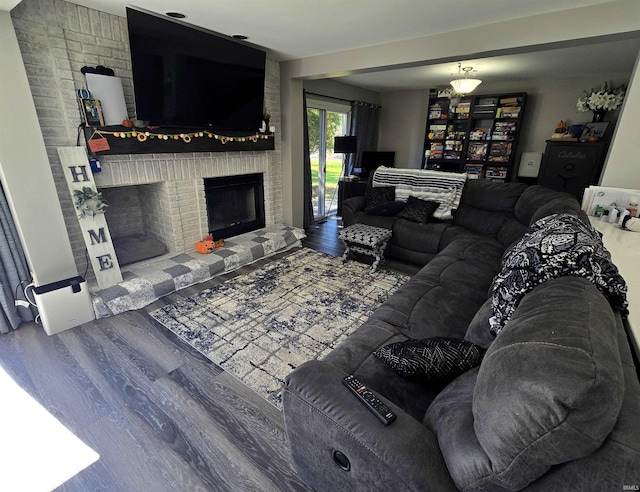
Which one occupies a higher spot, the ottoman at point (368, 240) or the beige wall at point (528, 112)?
the beige wall at point (528, 112)

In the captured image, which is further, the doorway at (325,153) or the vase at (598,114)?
the doorway at (325,153)

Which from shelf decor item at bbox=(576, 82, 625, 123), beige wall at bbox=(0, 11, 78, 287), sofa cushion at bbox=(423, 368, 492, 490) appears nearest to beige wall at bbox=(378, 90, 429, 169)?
shelf decor item at bbox=(576, 82, 625, 123)

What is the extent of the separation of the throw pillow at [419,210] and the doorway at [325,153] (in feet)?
6.50

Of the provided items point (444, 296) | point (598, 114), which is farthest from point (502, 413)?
point (598, 114)

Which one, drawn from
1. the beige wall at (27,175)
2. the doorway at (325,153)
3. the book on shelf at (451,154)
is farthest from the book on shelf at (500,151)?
the beige wall at (27,175)

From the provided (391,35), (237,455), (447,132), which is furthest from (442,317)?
(447,132)

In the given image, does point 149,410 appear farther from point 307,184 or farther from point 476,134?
point 476,134

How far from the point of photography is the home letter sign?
7.98 ft

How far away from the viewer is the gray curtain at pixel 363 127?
18.8ft

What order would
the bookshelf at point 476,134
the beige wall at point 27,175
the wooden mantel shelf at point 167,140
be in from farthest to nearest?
the bookshelf at point 476,134 < the wooden mantel shelf at point 167,140 < the beige wall at point 27,175

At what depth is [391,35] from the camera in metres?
2.98

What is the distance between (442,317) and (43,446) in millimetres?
2123

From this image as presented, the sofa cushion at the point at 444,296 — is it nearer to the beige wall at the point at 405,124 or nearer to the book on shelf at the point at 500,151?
the book on shelf at the point at 500,151

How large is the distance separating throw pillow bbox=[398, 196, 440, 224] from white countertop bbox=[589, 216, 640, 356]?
4.76ft
